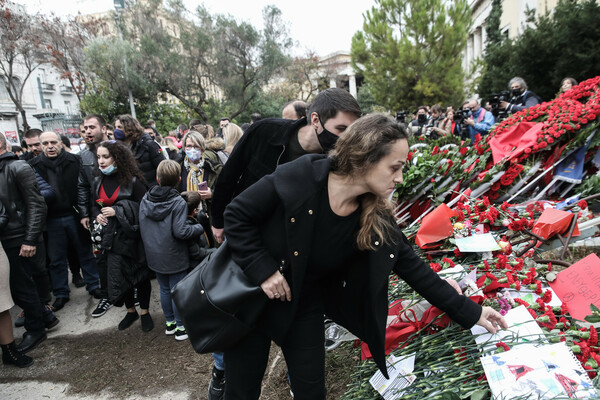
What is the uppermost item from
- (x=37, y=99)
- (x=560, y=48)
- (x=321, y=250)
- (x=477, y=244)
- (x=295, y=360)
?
(x=37, y=99)

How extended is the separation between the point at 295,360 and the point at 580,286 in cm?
142

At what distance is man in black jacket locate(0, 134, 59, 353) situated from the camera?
3.49 m

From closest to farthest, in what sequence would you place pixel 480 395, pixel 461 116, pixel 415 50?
pixel 480 395, pixel 461 116, pixel 415 50

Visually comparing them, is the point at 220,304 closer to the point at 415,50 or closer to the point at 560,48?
the point at 560,48

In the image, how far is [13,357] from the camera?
11.1ft

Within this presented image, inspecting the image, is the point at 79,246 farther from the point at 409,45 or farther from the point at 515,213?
the point at 409,45

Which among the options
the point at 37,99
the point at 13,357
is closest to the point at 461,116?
A: the point at 13,357

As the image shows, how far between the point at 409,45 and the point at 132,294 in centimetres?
1993

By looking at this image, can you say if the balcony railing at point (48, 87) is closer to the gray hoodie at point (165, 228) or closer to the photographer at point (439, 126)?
the photographer at point (439, 126)

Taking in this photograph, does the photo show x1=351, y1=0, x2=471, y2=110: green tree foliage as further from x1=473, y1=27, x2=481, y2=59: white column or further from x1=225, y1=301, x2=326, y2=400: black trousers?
x1=225, y1=301, x2=326, y2=400: black trousers

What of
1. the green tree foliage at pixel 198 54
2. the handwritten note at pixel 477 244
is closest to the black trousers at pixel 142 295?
the handwritten note at pixel 477 244

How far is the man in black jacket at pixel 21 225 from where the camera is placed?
11.4 feet

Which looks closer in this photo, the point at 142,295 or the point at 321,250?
the point at 321,250

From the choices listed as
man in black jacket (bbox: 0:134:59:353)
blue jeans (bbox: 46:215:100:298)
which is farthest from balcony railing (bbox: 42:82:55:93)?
man in black jacket (bbox: 0:134:59:353)
